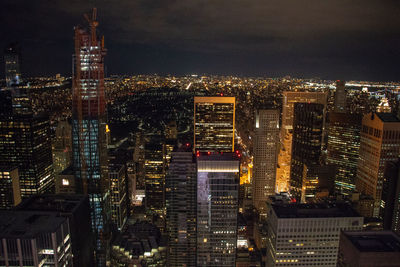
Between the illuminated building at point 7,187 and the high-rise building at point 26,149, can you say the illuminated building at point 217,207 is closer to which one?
the illuminated building at point 7,187

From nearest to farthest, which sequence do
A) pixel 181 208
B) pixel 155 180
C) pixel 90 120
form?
1. pixel 181 208
2. pixel 90 120
3. pixel 155 180

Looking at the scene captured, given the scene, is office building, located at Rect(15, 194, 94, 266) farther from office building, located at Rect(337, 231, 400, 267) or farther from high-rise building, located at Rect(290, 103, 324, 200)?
high-rise building, located at Rect(290, 103, 324, 200)

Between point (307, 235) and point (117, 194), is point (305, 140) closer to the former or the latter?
point (117, 194)

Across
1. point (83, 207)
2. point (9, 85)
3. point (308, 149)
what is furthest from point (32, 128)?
point (308, 149)

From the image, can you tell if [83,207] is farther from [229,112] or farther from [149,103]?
[149,103]

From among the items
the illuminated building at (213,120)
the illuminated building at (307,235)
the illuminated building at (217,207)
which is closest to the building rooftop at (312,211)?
the illuminated building at (307,235)

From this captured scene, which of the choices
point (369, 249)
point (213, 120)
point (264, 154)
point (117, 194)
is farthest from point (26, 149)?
point (369, 249)

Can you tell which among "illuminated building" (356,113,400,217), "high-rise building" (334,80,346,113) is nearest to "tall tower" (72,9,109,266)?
"illuminated building" (356,113,400,217)
